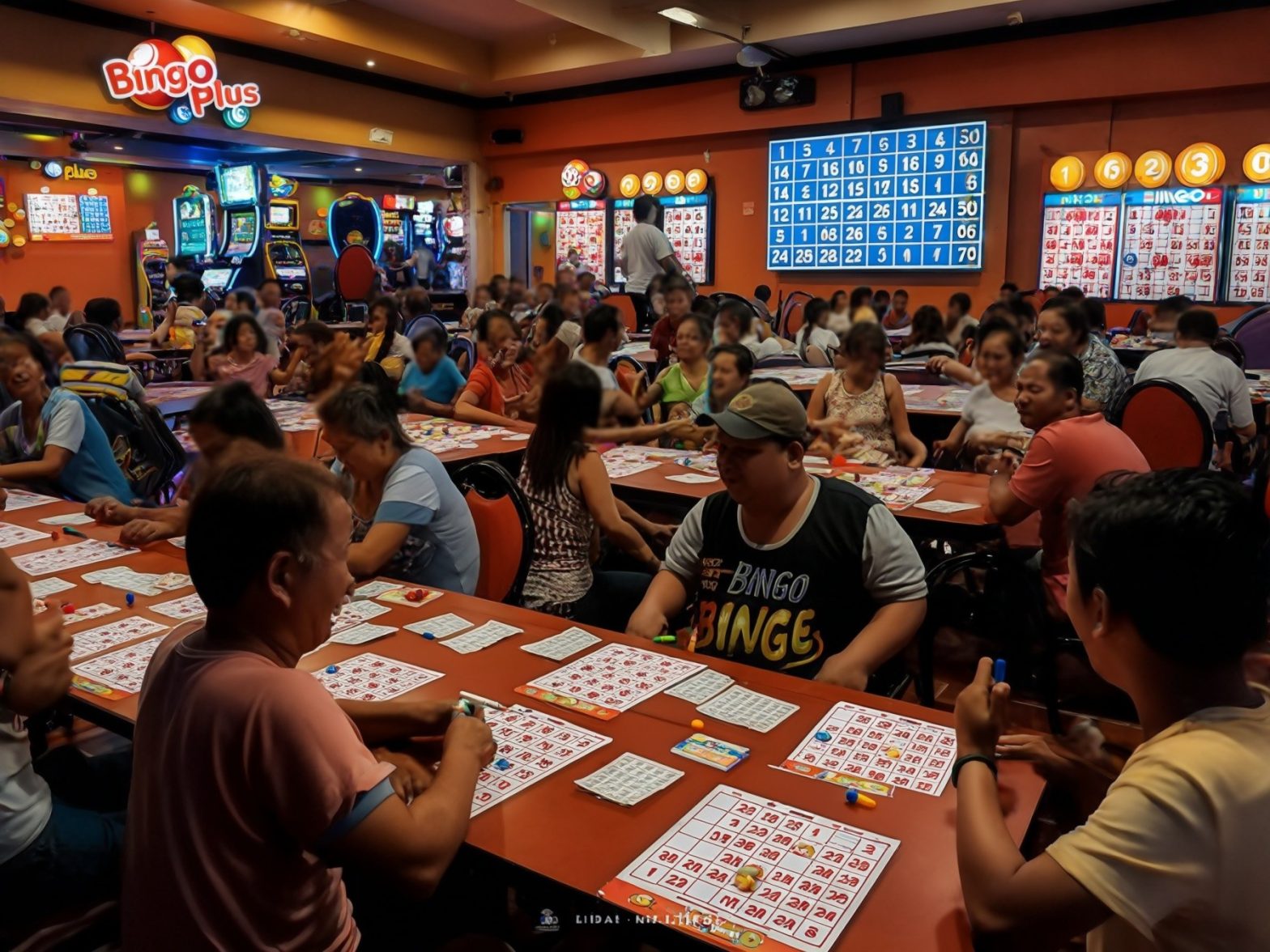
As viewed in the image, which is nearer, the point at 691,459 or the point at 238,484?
the point at 238,484

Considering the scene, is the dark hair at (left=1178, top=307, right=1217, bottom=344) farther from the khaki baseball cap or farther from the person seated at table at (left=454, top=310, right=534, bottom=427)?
the khaki baseball cap

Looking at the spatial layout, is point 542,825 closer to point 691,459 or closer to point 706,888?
point 706,888

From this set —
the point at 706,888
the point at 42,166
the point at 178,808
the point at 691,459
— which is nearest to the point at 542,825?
the point at 706,888

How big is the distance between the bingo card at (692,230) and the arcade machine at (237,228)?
16.7ft

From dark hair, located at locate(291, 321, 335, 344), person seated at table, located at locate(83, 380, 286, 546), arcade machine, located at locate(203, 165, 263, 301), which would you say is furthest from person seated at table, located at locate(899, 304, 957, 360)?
arcade machine, located at locate(203, 165, 263, 301)

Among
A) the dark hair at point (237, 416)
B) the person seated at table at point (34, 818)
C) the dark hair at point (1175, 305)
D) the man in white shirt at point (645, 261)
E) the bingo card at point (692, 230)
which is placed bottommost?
the person seated at table at point (34, 818)

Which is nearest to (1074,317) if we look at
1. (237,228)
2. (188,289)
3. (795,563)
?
(795,563)

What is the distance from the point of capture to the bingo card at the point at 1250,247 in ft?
29.4

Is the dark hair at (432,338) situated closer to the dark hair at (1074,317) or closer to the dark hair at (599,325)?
the dark hair at (599,325)

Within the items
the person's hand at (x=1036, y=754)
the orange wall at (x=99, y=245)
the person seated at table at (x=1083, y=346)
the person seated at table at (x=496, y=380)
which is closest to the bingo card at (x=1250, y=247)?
the person seated at table at (x=1083, y=346)

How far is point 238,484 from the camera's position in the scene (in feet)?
3.91

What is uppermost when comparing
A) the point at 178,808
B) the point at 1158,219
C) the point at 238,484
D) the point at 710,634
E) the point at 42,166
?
the point at 42,166

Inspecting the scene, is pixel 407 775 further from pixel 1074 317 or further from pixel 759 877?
pixel 1074 317

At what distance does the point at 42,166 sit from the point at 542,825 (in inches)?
687
